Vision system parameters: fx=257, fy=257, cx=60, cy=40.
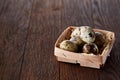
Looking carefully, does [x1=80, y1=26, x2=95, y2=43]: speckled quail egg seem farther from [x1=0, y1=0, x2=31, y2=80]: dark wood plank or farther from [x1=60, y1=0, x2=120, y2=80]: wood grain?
[x1=0, y1=0, x2=31, y2=80]: dark wood plank

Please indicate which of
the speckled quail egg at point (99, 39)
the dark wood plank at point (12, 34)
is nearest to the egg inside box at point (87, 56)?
the speckled quail egg at point (99, 39)

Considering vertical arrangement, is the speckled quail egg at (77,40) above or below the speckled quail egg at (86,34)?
below

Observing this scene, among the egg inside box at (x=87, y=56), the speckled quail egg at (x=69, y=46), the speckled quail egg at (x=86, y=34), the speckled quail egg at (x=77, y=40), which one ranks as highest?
the speckled quail egg at (x=86, y=34)

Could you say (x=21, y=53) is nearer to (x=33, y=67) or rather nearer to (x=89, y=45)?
(x=33, y=67)

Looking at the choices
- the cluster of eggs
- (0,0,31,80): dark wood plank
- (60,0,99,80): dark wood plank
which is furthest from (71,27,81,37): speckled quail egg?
(0,0,31,80): dark wood plank

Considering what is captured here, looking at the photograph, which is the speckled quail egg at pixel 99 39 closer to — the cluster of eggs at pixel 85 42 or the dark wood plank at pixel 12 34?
the cluster of eggs at pixel 85 42

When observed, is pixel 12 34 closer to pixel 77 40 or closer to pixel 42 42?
pixel 42 42
